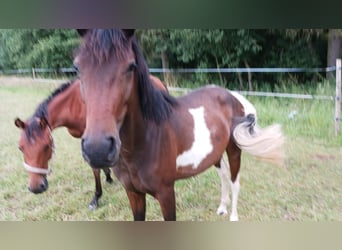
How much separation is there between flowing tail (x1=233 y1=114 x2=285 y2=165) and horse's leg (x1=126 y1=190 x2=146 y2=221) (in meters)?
0.40

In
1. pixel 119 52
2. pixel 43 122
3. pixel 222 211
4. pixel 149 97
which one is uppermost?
pixel 119 52

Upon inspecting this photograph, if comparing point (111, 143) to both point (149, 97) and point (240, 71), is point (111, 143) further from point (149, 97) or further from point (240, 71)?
point (240, 71)

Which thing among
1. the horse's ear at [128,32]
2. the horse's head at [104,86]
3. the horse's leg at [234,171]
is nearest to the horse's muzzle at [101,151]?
the horse's head at [104,86]

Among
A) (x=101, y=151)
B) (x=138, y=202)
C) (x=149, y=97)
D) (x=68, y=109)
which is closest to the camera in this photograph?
(x=101, y=151)

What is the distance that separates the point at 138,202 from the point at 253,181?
1.58 ft

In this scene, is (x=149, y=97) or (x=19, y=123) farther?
(x=19, y=123)

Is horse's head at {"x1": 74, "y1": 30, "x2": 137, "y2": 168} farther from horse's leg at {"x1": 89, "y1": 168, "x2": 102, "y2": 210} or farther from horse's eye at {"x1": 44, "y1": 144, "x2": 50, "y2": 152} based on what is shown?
horse's leg at {"x1": 89, "y1": 168, "x2": 102, "y2": 210}

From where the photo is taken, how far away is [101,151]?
0.60 m

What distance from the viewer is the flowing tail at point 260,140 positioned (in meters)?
1.07

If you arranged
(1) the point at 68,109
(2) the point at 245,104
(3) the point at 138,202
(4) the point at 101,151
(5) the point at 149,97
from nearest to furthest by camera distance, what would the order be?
(4) the point at 101,151 < (5) the point at 149,97 < (3) the point at 138,202 < (1) the point at 68,109 < (2) the point at 245,104

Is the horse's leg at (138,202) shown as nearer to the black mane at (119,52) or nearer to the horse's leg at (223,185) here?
the black mane at (119,52)

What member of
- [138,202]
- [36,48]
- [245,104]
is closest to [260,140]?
[245,104]

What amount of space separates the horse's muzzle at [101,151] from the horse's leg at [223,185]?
24.7 inches
